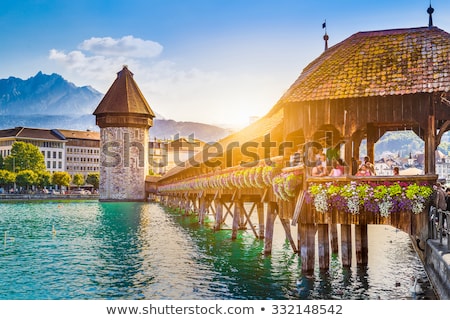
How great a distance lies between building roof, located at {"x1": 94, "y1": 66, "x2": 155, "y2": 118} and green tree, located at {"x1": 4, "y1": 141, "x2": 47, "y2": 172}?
1787 centimetres

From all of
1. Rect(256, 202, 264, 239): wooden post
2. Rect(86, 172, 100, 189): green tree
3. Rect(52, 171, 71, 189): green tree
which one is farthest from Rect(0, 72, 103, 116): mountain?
Rect(86, 172, 100, 189): green tree

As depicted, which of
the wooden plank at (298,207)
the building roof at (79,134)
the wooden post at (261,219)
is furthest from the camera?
the building roof at (79,134)

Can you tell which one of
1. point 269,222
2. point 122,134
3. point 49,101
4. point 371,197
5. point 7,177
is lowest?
point 269,222

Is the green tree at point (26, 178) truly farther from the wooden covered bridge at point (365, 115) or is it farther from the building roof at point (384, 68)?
the building roof at point (384, 68)

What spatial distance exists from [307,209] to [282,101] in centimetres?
236

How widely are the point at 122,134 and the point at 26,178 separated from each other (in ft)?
56.1

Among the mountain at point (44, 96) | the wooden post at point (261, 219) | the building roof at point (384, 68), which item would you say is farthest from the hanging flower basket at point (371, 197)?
the wooden post at point (261, 219)

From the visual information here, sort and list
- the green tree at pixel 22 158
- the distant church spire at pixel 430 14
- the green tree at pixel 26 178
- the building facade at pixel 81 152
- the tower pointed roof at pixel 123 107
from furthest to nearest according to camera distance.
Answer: the building facade at pixel 81 152, the green tree at pixel 22 158, the green tree at pixel 26 178, the tower pointed roof at pixel 123 107, the distant church spire at pixel 430 14

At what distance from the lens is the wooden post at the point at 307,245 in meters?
12.4

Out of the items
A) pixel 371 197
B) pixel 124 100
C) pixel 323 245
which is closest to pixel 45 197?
pixel 124 100

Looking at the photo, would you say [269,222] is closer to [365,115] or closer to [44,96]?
[365,115]

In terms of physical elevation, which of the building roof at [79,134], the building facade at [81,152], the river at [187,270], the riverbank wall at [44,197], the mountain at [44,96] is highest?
the building roof at [79,134]

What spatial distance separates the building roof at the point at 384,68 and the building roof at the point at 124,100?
51558mm

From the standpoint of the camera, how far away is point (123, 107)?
63.6 meters
